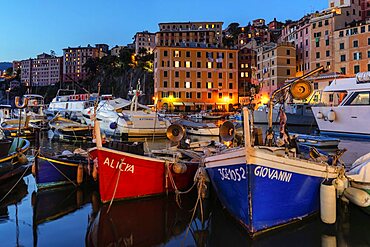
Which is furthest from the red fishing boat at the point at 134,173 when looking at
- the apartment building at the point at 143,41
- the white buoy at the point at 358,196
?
the apartment building at the point at 143,41

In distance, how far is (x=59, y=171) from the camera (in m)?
12.1

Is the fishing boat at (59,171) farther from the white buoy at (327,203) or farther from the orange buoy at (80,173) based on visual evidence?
the white buoy at (327,203)

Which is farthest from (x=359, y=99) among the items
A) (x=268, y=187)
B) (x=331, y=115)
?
(x=268, y=187)

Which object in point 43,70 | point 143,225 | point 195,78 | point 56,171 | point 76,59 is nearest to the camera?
point 143,225

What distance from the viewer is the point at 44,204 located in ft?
35.3

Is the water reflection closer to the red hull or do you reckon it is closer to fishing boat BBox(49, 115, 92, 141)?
the red hull

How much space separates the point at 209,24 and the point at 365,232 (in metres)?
108

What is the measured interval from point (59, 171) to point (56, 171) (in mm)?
108

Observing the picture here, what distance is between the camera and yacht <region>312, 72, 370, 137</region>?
2823cm

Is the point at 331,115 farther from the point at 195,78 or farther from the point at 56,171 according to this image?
the point at 195,78

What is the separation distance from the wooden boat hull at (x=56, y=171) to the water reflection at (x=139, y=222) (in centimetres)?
273

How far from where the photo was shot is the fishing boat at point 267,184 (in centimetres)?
755

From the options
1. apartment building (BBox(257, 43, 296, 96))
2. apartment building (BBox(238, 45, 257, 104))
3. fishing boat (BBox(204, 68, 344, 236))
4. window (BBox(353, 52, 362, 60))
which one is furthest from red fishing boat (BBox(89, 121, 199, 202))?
apartment building (BBox(238, 45, 257, 104))

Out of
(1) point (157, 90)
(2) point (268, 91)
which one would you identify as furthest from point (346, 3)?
(1) point (157, 90)
